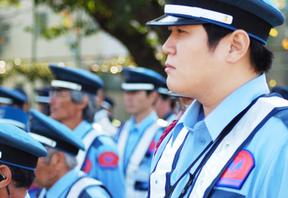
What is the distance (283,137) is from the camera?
2234mm

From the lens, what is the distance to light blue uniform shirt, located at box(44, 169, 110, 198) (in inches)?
150

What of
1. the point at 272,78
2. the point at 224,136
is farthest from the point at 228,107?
the point at 272,78

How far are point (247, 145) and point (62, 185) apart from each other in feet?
6.41

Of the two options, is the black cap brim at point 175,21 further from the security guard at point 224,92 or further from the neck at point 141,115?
the neck at point 141,115

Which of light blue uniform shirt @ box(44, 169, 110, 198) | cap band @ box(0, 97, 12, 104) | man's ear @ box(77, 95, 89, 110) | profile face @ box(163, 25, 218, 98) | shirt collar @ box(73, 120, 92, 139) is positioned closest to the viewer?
profile face @ box(163, 25, 218, 98)

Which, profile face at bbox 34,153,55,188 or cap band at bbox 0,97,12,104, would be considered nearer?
profile face at bbox 34,153,55,188

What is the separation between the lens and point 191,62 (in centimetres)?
237

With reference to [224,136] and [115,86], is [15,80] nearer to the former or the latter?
[115,86]

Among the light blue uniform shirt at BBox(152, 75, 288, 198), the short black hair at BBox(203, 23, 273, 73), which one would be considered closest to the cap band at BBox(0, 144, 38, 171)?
the light blue uniform shirt at BBox(152, 75, 288, 198)

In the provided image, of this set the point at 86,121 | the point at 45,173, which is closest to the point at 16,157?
the point at 45,173

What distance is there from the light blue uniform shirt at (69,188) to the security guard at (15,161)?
84 centimetres

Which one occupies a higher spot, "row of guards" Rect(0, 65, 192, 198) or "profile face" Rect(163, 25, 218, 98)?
"profile face" Rect(163, 25, 218, 98)

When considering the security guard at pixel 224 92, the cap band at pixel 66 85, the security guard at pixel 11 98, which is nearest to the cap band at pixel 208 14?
the security guard at pixel 224 92

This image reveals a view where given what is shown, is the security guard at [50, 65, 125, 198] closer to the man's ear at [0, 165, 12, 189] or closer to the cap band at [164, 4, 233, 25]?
the man's ear at [0, 165, 12, 189]
